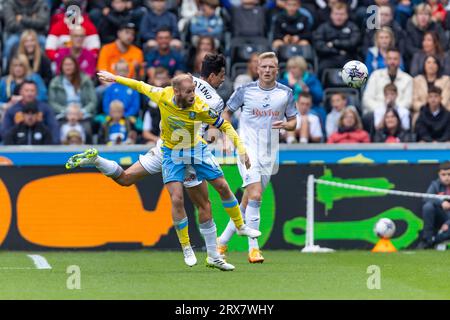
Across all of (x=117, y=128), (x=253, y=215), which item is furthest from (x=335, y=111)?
(x=253, y=215)

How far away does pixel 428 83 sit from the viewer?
68.0 feet

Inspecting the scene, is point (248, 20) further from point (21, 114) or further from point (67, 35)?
point (21, 114)

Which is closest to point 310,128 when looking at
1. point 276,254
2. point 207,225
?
point 276,254

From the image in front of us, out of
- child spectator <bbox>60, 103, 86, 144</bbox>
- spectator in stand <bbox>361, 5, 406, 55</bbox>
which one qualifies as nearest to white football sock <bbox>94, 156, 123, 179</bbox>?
child spectator <bbox>60, 103, 86, 144</bbox>

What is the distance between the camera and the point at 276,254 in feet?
55.1

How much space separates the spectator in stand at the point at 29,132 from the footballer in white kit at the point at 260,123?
455 centimetres

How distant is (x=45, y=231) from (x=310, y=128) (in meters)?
4.90

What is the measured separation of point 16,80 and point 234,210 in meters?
7.62

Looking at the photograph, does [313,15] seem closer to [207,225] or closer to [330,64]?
[330,64]

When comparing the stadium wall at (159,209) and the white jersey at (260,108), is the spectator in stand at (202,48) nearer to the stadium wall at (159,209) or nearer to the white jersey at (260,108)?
the stadium wall at (159,209)

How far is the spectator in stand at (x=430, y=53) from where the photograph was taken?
2134 centimetres

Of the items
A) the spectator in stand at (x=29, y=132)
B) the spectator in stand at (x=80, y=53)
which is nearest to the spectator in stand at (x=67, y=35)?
the spectator in stand at (x=80, y=53)

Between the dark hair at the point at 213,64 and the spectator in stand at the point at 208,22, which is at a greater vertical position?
the spectator in stand at the point at 208,22

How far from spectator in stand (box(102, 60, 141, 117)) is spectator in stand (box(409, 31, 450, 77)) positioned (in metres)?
4.90
